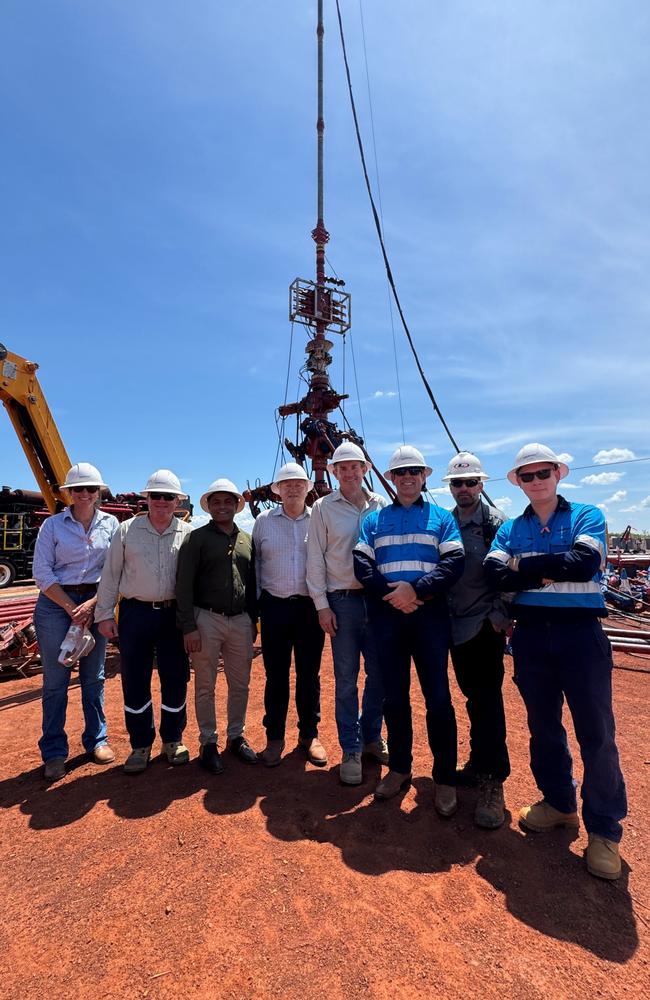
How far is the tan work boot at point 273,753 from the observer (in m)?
4.01

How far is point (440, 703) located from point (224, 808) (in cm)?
170

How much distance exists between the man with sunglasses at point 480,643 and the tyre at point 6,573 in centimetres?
1875

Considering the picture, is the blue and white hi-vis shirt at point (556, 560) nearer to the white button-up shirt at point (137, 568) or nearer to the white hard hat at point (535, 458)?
the white hard hat at point (535, 458)

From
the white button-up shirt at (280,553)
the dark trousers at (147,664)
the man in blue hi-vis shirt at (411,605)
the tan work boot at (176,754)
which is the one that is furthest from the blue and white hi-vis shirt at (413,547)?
the tan work boot at (176,754)

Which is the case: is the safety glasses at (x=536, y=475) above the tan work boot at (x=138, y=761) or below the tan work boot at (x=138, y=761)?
above

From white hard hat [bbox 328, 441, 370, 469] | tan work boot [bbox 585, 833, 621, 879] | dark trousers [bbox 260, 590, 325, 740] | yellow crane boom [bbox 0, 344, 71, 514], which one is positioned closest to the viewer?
tan work boot [bbox 585, 833, 621, 879]

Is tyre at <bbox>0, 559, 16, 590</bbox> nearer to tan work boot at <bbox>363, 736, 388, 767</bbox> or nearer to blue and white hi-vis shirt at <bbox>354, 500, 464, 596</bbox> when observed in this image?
tan work boot at <bbox>363, 736, 388, 767</bbox>

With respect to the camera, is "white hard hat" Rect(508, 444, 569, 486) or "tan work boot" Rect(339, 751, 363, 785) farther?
"tan work boot" Rect(339, 751, 363, 785)

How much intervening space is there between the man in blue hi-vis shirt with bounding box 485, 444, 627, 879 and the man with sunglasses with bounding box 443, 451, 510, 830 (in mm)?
248

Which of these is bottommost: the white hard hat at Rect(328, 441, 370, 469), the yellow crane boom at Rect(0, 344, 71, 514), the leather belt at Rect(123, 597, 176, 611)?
the leather belt at Rect(123, 597, 176, 611)

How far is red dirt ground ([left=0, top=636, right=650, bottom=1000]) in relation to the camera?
206cm

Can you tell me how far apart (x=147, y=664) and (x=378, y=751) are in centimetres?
212

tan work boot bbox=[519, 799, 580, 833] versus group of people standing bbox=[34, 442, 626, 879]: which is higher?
group of people standing bbox=[34, 442, 626, 879]

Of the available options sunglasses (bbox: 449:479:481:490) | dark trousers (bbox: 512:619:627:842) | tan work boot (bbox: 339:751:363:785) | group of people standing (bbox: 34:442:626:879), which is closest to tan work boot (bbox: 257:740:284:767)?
group of people standing (bbox: 34:442:626:879)
